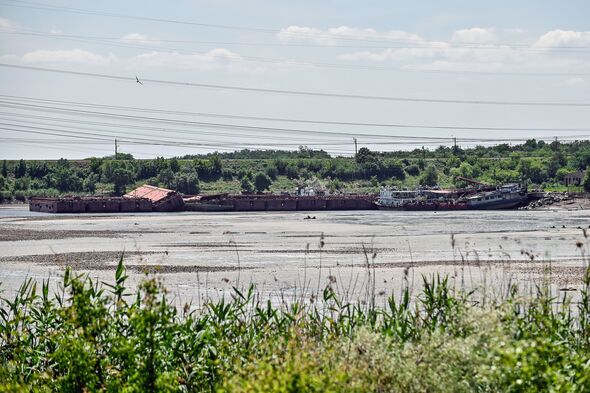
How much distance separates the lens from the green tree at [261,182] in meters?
126

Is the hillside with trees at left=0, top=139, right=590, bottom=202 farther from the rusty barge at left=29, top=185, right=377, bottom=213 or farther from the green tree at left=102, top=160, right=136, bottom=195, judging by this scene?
the rusty barge at left=29, top=185, right=377, bottom=213

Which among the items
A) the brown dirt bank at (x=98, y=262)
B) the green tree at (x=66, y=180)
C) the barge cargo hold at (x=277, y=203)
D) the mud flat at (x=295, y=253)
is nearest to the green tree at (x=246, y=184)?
the green tree at (x=66, y=180)

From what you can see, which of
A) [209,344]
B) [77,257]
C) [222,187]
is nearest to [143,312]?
[209,344]

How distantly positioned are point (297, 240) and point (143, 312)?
117 feet

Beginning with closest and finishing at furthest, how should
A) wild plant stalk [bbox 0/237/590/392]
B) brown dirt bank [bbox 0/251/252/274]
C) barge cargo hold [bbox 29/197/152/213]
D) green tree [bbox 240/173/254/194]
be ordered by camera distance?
1. wild plant stalk [bbox 0/237/590/392]
2. brown dirt bank [bbox 0/251/252/274]
3. barge cargo hold [bbox 29/197/152/213]
4. green tree [bbox 240/173/254/194]

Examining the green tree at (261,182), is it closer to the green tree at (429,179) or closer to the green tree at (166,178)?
the green tree at (166,178)

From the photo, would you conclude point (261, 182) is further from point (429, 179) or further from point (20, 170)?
point (20, 170)

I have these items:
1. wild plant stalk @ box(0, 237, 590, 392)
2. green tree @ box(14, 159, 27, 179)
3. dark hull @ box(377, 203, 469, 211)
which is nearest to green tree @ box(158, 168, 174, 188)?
green tree @ box(14, 159, 27, 179)

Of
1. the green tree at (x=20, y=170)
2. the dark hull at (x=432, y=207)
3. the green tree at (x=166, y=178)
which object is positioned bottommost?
the dark hull at (x=432, y=207)

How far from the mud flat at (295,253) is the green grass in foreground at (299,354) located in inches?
82.0

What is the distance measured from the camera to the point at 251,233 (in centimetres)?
5331

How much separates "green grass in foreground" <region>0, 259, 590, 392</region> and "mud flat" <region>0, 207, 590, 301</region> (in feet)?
6.83

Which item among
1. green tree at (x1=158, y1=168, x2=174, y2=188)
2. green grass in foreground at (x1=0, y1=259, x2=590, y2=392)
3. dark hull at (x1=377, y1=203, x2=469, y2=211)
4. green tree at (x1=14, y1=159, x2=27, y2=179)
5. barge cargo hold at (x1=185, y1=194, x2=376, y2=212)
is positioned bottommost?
dark hull at (x1=377, y1=203, x2=469, y2=211)

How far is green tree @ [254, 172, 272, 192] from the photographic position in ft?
413
